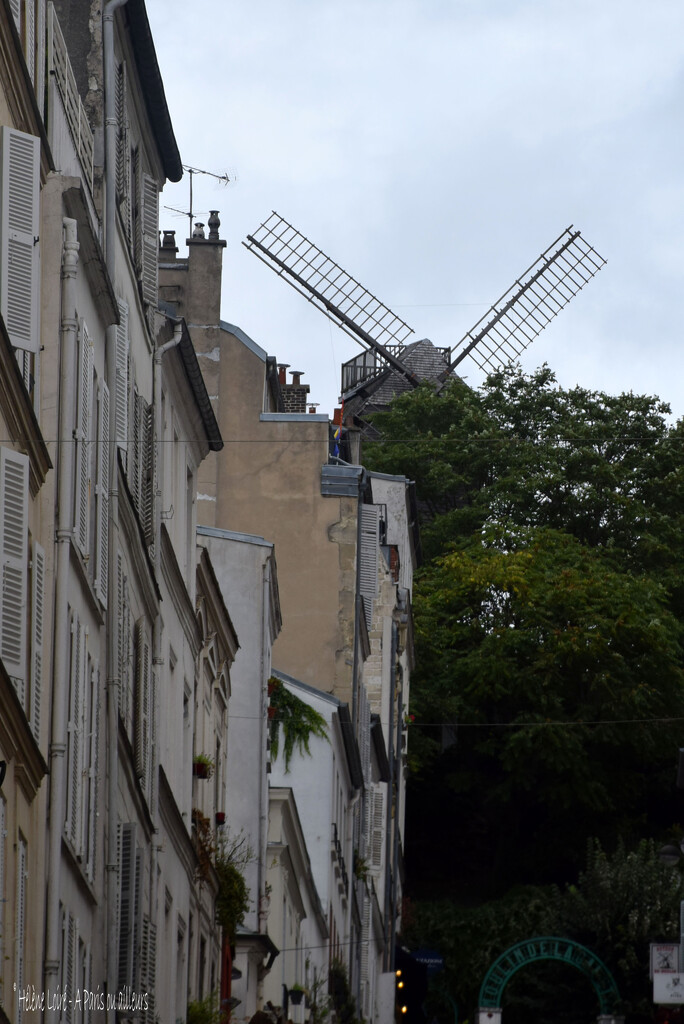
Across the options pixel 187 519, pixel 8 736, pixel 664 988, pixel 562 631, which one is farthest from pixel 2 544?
pixel 562 631

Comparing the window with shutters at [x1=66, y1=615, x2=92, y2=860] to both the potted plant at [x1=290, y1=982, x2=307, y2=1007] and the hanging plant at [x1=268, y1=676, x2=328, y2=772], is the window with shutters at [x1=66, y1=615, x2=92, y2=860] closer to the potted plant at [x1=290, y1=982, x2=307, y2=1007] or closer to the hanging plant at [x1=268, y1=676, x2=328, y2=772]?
the potted plant at [x1=290, y1=982, x2=307, y2=1007]

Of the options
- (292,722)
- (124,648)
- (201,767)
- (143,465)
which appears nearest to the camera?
(124,648)

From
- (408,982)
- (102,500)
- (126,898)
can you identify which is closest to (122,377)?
(102,500)

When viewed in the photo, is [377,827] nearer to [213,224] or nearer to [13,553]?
[213,224]

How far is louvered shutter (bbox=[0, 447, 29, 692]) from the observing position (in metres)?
11.8

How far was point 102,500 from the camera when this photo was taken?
15602mm

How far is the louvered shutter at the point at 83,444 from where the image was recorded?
1420 cm

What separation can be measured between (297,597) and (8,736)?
23.1 meters

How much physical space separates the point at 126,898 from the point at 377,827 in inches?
1082

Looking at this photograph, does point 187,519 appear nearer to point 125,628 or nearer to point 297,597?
point 125,628

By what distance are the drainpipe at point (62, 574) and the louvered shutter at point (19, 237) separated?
1326 millimetres

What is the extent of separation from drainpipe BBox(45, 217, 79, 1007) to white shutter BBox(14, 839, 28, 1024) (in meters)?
0.60

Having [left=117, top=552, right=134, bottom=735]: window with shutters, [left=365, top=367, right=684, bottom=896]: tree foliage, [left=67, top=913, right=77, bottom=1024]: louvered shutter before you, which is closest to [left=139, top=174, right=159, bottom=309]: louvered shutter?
[left=117, top=552, right=134, bottom=735]: window with shutters

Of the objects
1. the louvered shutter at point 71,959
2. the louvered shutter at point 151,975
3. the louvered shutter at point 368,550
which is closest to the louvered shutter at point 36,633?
the louvered shutter at point 71,959
